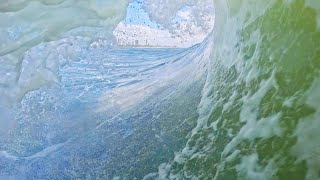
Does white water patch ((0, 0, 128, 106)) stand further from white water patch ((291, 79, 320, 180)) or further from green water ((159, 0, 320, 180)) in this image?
white water patch ((291, 79, 320, 180))

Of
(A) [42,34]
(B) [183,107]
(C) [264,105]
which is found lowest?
(B) [183,107]

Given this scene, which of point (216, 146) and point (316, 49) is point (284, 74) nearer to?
point (316, 49)

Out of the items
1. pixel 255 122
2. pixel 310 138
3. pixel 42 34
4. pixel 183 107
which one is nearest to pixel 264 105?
pixel 255 122

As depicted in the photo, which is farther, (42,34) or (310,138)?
(42,34)

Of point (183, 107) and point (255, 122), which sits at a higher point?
point (255, 122)

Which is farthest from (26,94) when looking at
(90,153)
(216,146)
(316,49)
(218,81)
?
(316,49)

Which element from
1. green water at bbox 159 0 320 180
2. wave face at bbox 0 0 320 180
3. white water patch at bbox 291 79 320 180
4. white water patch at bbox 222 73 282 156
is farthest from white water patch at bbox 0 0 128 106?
white water patch at bbox 291 79 320 180

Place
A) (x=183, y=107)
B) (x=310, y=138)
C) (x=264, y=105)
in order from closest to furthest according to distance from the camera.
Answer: (x=310, y=138) → (x=264, y=105) → (x=183, y=107)

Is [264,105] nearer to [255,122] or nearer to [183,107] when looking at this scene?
[255,122]
